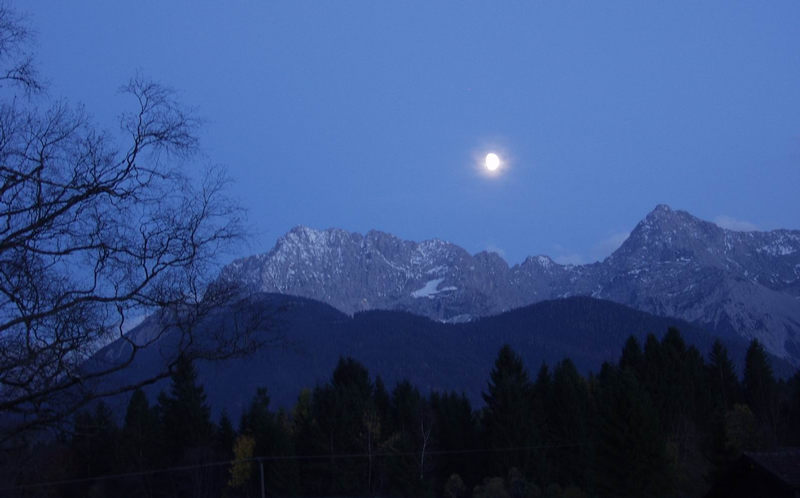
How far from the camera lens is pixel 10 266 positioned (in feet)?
30.5

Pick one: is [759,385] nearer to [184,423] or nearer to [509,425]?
[509,425]

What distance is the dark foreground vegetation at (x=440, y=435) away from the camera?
198 ft

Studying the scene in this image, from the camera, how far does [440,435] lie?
7150 centimetres

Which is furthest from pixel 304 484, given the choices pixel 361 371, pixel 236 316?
pixel 236 316

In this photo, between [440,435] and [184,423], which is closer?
[184,423]

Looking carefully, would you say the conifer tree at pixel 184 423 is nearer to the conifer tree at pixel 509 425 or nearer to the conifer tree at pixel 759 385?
the conifer tree at pixel 509 425

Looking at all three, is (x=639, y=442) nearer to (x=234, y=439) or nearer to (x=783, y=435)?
(x=783, y=435)

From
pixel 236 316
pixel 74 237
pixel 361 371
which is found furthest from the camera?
pixel 361 371

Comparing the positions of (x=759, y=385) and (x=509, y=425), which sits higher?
(x=759, y=385)

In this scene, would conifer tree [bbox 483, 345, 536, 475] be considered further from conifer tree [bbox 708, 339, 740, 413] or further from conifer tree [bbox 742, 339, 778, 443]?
conifer tree [bbox 708, 339, 740, 413]

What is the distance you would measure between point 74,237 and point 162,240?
1.08m

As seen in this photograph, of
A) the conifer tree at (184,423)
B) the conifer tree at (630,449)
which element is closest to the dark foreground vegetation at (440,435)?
the conifer tree at (184,423)

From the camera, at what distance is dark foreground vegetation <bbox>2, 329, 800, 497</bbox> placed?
60469 mm

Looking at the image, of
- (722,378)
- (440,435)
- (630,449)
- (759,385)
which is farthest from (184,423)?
(759,385)
